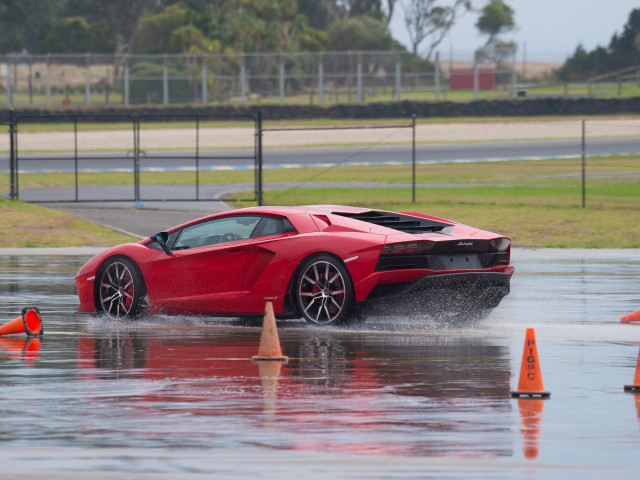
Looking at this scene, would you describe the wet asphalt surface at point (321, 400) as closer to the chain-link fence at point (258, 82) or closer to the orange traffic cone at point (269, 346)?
the orange traffic cone at point (269, 346)

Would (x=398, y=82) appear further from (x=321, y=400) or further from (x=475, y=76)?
(x=321, y=400)

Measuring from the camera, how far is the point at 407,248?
36.6 feet

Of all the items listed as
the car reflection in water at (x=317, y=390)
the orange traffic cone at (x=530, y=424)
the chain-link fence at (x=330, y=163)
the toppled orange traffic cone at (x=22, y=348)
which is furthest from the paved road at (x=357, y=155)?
the orange traffic cone at (x=530, y=424)

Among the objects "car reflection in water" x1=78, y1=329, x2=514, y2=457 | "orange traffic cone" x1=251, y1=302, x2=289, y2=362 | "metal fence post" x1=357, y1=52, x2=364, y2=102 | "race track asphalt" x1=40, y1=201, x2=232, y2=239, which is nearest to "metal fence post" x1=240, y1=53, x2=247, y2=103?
"metal fence post" x1=357, y1=52, x2=364, y2=102

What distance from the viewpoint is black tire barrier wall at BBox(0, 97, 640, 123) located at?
181 feet

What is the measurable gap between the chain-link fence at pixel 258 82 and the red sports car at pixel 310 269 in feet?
141

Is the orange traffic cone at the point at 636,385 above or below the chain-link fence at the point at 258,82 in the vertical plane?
below

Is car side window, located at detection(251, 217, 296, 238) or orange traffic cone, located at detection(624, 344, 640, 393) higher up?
car side window, located at detection(251, 217, 296, 238)

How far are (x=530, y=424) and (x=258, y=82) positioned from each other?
170 ft

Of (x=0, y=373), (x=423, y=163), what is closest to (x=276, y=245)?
(x=0, y=373)

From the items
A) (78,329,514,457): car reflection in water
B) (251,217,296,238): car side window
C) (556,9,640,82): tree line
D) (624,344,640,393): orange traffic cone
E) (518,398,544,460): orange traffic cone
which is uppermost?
(556,9,640,82): tree line

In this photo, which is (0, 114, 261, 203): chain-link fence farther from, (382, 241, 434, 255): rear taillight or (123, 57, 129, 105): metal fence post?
(382, 241, 434, 255): rear taillight

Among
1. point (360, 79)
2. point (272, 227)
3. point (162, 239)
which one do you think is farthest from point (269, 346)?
point (360, 79)

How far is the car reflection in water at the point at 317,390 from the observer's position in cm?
685
